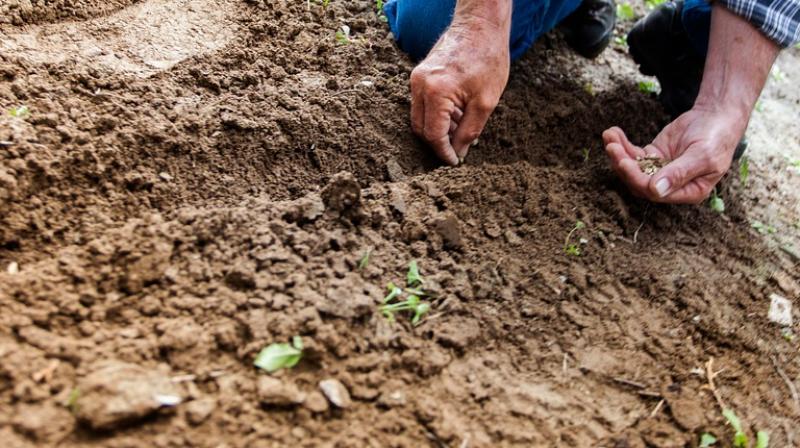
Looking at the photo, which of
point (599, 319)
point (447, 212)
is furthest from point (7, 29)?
point (599, 319)

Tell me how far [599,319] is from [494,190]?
51 cm

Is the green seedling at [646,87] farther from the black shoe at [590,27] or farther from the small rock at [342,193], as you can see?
the small rock at [342,193]

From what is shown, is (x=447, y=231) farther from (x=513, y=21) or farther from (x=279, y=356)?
(x=513, y=21)

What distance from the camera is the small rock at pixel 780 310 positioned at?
1881mm

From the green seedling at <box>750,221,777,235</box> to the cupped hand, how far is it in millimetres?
363

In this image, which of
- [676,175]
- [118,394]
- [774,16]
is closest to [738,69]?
[774,16]

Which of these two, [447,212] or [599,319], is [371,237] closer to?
[447,212]

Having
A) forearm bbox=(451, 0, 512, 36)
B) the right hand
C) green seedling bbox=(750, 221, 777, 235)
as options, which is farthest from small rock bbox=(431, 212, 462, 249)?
green seedling bbox=(750, 221, 777, 235)

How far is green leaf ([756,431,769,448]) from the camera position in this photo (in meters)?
1.47

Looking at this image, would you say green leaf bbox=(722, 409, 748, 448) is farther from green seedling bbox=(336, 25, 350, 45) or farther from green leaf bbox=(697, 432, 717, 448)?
green seedling bbox=(336, 25, 350, 45)

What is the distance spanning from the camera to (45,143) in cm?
158

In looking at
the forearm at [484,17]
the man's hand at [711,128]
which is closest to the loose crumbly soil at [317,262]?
the man's hand at [711,128]

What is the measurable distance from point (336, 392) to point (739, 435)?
3.37 ft

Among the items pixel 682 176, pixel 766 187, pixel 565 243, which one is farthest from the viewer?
pixel 766 187
